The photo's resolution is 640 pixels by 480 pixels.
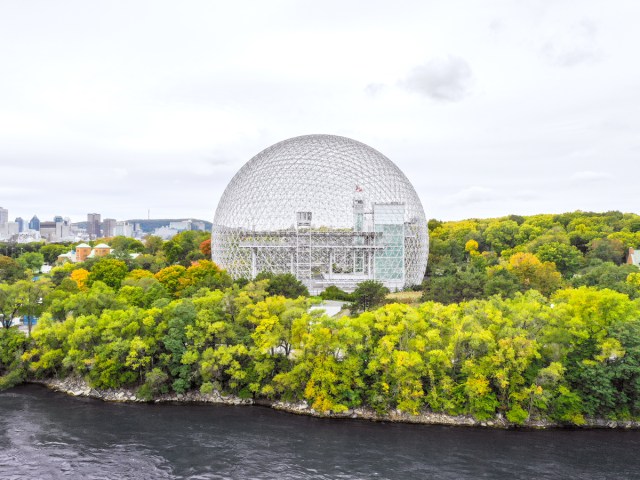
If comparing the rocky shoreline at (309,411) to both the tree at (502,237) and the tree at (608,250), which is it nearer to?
the tree at (608,250)

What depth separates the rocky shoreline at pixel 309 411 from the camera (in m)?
21.2

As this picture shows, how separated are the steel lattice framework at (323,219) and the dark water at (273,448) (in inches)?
850

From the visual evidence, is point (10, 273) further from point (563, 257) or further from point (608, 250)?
point (608, 250)

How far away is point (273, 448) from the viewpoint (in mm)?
18922

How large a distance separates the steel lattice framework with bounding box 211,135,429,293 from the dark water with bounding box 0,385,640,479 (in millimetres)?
21578

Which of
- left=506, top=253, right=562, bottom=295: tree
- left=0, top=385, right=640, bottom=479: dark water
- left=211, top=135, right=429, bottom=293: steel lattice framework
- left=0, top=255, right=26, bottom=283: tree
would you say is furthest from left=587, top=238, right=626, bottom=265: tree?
left=0, top=255, right=26, bottom=283: tree

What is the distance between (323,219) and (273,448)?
26402 mm

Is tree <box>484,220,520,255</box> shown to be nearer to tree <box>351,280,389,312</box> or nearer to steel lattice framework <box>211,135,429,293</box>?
steel lattice framework <box>211,135,429,293</box>

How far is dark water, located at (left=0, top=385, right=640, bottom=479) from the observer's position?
1723 centimetres

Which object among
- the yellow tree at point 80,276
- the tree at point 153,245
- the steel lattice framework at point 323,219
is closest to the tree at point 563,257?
the steel lattice framework at point 323,219

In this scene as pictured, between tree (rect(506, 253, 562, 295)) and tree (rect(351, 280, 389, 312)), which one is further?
tree (rect(506, 253, 562, 295))

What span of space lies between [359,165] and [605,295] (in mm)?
27694

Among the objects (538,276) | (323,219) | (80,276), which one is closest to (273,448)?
(323,219)

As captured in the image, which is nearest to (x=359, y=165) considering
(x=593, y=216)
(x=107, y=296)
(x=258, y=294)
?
(x=258, y=294)
